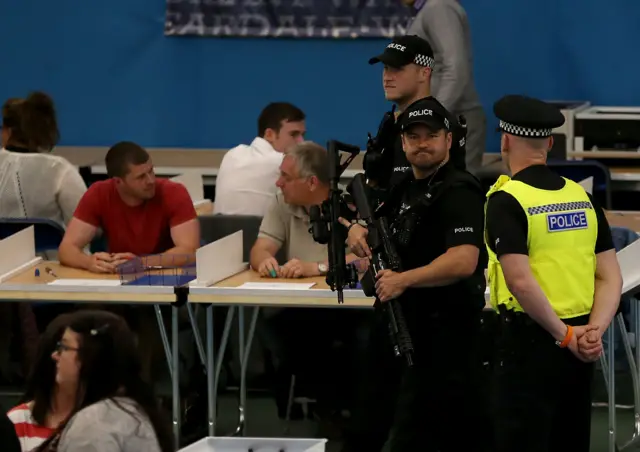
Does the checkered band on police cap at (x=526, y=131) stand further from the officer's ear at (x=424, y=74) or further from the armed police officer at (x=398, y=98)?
the officer's ear at (x=424, y=74)

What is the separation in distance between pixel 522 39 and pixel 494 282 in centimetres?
472

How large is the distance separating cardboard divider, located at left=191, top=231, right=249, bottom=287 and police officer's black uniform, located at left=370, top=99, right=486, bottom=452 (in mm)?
1159

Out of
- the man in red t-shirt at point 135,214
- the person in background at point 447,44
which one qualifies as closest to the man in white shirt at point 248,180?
the man in red t-shirt at point 135,214

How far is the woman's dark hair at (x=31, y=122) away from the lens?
634 cm

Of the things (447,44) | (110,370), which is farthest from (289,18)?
(110,370)

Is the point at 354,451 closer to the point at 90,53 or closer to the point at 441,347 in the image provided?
the point at 441,347

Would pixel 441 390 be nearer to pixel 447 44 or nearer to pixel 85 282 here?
pixel 85 282

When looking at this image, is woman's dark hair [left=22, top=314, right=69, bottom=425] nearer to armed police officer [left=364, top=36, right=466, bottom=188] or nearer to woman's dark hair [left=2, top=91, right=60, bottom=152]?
armed police officer [left=364, top=36, right=466, bottom=188]

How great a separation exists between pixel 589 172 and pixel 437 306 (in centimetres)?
315

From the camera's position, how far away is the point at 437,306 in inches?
156

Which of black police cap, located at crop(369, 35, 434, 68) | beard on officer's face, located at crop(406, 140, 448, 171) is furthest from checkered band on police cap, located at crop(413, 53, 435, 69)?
beard on officer's face, located at crop(406, 140, 448, 171)

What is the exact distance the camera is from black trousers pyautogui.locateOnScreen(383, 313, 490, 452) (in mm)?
3945

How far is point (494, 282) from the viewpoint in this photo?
12.4 feet

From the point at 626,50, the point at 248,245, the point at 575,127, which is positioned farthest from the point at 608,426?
the point at 626,50
